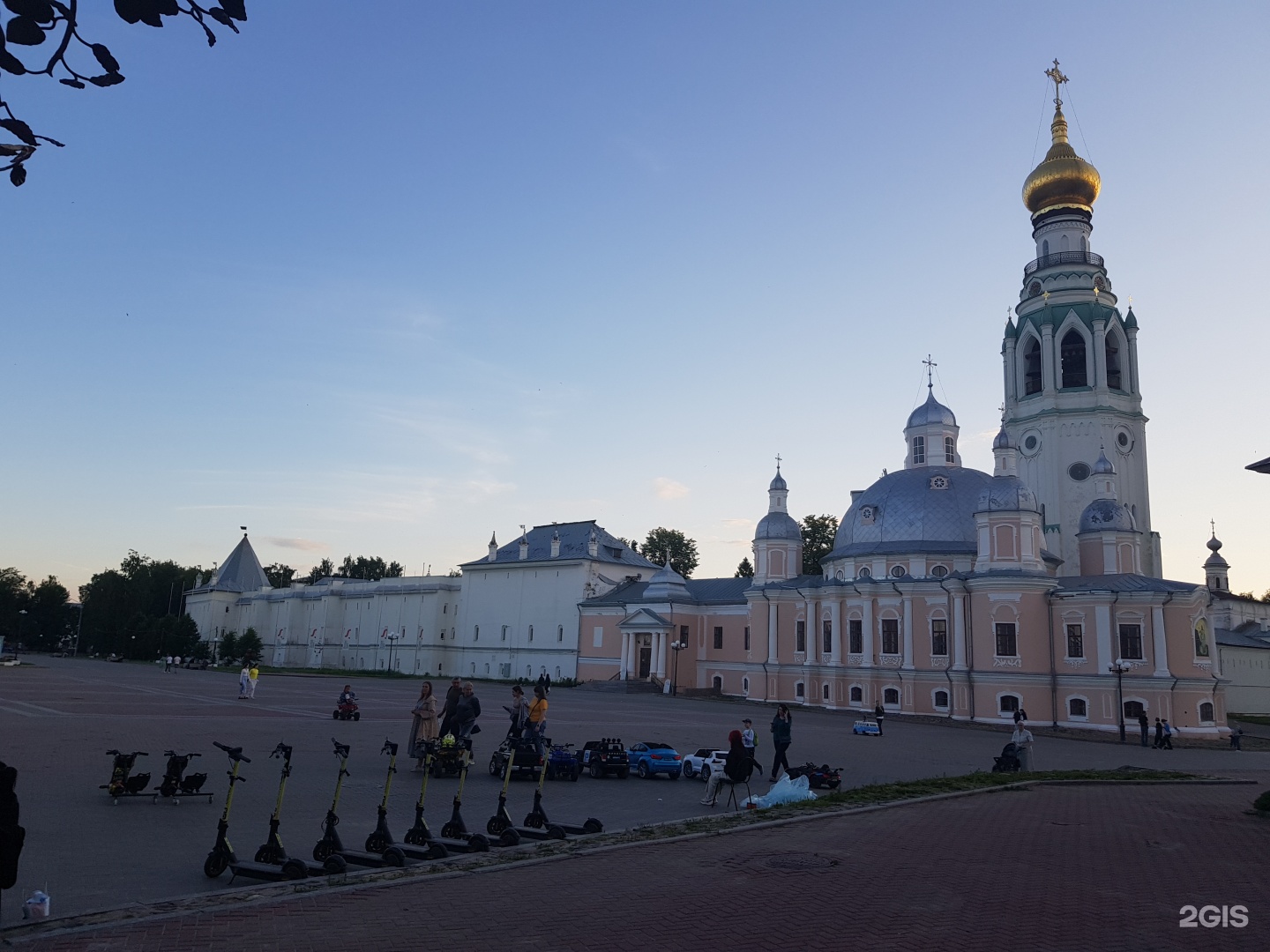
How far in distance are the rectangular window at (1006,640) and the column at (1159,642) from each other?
5779mm

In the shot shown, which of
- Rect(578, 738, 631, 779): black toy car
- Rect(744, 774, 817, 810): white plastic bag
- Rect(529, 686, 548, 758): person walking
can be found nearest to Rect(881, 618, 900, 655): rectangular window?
Rect(578, 738, 631, 779): black toy car

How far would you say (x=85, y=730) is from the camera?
21.2 meters

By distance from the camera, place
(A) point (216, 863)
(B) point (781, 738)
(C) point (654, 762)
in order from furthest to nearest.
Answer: (C) point (654, 762), (B) point (781, 738), (A) point (216, 863)

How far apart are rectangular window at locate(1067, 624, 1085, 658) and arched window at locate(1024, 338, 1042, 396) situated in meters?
→ 18.5

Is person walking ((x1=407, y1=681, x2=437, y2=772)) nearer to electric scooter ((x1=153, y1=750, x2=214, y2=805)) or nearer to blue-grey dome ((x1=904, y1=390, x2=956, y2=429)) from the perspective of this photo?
electric scooter ((x1=153, y1=750, x2=214, y2=805))

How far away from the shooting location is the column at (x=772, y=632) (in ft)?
→ 185

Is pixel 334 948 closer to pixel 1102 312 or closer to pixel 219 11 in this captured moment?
pixel 219 11

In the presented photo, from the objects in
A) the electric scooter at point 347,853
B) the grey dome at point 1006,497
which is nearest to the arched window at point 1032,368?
the grey dome at point 1006,497

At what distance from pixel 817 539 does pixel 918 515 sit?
29217 mm

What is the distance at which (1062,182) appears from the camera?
2269 inches

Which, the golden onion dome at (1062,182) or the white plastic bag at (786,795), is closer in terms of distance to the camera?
the white plastic bag at (786,795)

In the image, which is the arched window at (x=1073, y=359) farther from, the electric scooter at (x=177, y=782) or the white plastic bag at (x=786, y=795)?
the electric scooter at (x=177, y=782)

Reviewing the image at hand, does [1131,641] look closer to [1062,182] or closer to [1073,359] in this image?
[1073,359]

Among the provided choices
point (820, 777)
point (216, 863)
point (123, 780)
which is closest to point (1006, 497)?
point (820, 777)
